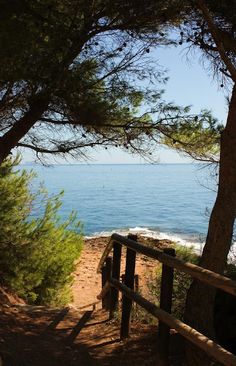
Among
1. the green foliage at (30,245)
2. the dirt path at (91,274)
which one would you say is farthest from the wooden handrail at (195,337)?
the dirt path at (91,274)

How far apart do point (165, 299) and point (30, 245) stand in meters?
5.92

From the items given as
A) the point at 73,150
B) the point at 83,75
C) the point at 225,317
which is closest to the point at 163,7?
the point at 83,75

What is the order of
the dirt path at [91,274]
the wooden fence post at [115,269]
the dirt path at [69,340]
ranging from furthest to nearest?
the dirt path at [91,274] → the wooden fence post at [115,269] → the dirt path at [69,340]

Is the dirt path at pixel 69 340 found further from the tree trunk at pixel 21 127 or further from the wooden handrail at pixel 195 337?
the tree trunk at pixel 21 127

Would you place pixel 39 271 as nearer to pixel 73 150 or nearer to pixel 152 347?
pixel 73 150

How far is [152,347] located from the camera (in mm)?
4020

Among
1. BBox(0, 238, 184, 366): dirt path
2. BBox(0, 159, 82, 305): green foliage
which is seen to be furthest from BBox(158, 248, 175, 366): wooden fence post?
BBox(0, 159, 82, 305): green foliage

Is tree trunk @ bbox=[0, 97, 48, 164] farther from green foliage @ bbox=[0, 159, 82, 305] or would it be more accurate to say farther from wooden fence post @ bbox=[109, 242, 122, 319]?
green foliage @ bbox=[0, 159, 82, 305]

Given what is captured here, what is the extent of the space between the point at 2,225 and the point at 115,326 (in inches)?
171

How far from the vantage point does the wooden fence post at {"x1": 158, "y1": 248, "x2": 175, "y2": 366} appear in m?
3.35

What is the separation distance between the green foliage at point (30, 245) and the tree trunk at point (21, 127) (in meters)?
3.14

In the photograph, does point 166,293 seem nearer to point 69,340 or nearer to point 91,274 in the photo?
point 69,340

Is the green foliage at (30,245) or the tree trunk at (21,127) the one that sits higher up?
the tree trunk at (21,127)

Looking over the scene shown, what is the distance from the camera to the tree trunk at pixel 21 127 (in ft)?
18.9
